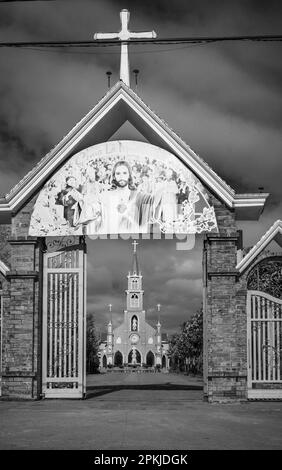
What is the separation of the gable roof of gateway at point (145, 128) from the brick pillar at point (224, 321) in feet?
2.43

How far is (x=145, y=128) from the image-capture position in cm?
1767

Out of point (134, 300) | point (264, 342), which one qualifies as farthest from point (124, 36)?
point (134, 300)

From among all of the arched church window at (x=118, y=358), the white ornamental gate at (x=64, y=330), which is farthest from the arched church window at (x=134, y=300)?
the white ornamental gate at (x=64, y=330)

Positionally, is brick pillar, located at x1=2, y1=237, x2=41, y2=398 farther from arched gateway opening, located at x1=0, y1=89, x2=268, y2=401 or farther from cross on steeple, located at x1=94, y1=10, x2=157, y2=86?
cross on steeple, located at x1=94, y1=10, x2=157, y2=86

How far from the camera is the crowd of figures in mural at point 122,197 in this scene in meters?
17.2

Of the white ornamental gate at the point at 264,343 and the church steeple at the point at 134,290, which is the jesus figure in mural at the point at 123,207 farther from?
the church steeple at the point at 134,290

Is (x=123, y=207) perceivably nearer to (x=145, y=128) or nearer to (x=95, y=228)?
(x=95, y=228)

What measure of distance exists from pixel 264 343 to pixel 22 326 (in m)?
6.57

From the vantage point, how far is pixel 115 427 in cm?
1174

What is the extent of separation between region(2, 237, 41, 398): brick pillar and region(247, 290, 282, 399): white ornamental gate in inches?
228

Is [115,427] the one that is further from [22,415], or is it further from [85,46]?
[85,46]

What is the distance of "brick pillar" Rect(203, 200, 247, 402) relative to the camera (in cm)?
1664

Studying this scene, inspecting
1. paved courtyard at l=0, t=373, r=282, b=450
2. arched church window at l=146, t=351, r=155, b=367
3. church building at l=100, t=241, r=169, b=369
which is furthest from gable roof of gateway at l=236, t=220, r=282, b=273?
arched church window at l=146, t=351, r=155, b=367
